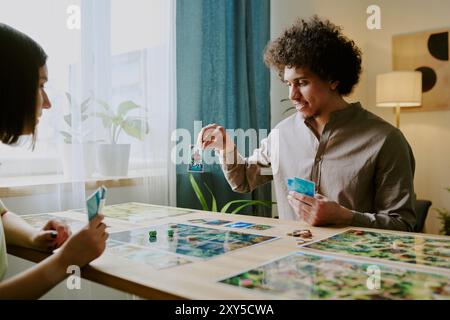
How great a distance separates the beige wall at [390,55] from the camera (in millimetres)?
→ 3219

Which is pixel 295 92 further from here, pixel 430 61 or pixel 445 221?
pixel 430 61

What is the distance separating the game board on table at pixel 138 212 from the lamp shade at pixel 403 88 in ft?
7.20

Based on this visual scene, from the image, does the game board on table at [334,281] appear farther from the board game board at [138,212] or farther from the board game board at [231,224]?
the board game board at [138,212]

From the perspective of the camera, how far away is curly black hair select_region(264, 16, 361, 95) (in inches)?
63.7

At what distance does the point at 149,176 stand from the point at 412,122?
7.94ft

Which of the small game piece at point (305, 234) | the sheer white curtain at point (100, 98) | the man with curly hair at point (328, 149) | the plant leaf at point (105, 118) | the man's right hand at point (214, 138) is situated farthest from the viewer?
→ the plant leaf at point (105, 118)

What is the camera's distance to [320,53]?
1606 mm

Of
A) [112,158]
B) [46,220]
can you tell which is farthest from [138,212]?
[112,158]

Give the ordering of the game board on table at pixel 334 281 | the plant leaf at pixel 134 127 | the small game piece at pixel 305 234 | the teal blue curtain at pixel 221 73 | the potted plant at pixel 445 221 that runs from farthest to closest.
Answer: the potted plant at pixel 445 221
the teal blue curtain at pixel 221 73
the plant leaf at pixel 134 127
the small game piece at pixel 305 234
the game board on table at pixel 334 281

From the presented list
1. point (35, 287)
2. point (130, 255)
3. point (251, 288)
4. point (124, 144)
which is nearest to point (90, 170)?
point (124, 144)

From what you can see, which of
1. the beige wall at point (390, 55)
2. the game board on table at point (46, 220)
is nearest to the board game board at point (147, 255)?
the game board on table at point (46, 220)

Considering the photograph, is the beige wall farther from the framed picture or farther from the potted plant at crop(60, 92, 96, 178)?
the potted plant at crop(60, 92, 96, 178)
